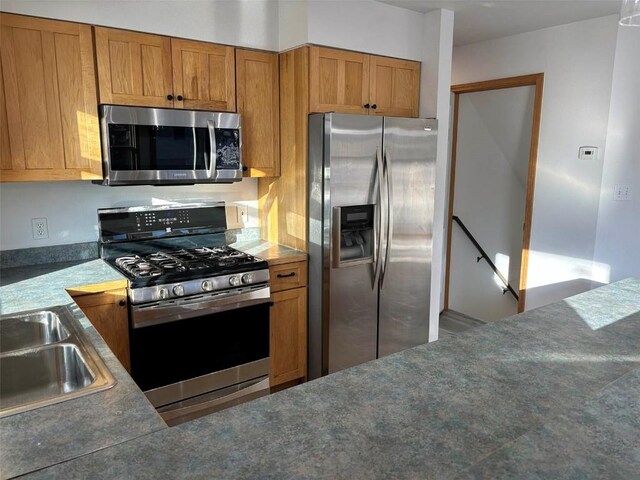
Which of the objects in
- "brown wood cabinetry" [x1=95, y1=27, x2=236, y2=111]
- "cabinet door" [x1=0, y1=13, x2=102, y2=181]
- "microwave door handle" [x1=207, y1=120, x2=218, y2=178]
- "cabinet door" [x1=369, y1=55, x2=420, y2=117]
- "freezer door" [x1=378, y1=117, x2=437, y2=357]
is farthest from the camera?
"cabinet door" [x1=369, y1=55, x2=420, y2=117]

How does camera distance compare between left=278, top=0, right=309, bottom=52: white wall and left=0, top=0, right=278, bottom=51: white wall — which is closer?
left=0, top=0, right=278, bottom=51: white wall

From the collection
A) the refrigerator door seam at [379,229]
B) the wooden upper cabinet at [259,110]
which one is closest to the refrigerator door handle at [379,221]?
the refrigerator door seam at [379,229]

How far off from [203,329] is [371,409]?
1663 millimetres

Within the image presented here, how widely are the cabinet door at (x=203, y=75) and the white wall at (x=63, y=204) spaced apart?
575mm

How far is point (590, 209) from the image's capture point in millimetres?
3502

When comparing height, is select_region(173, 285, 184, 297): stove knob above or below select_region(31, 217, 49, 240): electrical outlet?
below

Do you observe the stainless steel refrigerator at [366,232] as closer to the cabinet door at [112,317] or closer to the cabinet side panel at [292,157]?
the cabinet side panel at [292,157]

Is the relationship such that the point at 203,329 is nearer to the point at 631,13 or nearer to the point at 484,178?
the point at 631,13

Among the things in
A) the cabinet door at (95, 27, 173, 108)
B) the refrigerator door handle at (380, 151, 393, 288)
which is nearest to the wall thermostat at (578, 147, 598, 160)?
the refrigerator door handle at (380, 151, 393, 288)

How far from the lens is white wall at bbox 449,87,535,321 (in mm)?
4125

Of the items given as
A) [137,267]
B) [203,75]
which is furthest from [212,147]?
[137,267]

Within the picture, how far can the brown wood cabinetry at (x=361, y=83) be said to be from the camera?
2.90m

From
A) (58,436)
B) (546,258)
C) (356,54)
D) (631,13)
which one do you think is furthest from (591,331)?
(546,258)

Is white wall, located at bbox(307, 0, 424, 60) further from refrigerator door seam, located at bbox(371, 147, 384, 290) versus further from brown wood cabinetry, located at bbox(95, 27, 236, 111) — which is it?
refrigerator door seam, located at bbox(371, 147, 384, 290)
